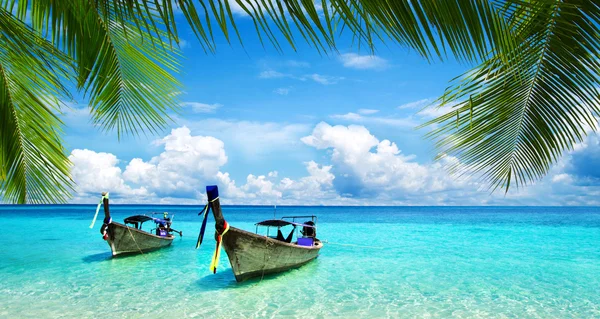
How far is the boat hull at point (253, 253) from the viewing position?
950 cm

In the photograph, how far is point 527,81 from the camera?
2561 mm

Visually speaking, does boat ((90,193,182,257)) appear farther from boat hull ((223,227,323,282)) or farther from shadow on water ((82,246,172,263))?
boat hull ((223,227,323,282))

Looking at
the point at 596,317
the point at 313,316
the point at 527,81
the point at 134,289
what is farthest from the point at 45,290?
the point at 596,317

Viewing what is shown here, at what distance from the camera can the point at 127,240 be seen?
14.3 meters

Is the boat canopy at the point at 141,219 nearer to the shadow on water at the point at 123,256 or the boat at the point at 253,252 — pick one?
the shadow on water at the point at 123,256

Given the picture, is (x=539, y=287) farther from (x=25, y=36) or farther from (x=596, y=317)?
(x=25, y=36)

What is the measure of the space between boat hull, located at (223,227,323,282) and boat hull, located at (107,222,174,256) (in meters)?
6.27

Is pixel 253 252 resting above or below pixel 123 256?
above

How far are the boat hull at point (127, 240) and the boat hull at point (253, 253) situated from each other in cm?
627

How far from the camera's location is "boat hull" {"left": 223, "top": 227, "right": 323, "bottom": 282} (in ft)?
31.2

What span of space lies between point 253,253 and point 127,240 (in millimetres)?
6668

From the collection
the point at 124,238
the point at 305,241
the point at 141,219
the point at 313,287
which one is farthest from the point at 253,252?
the point at 141,219

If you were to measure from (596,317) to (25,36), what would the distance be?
9.97m

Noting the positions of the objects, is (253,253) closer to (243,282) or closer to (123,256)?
(243,282)
